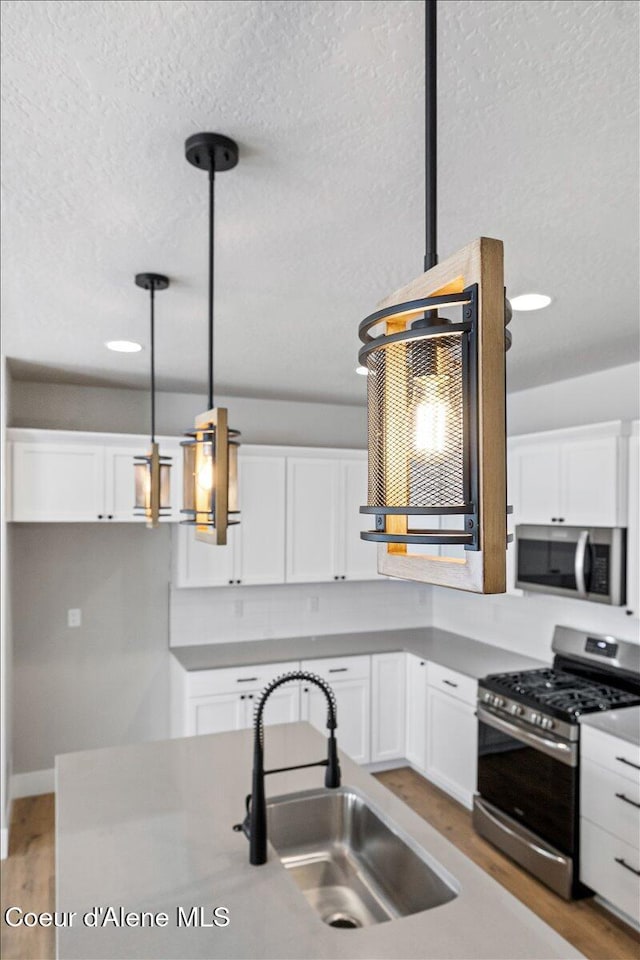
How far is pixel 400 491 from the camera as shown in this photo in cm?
68

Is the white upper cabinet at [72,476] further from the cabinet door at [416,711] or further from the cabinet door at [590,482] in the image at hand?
the cabinet door at [590,482]

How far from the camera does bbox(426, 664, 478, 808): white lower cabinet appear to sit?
3857 mm

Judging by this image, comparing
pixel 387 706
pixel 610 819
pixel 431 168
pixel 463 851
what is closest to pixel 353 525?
pixel 387 706

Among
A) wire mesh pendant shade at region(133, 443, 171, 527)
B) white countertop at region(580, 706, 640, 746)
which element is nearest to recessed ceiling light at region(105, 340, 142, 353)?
wire mesh pendant shade at region(133, 443, 171, 527)

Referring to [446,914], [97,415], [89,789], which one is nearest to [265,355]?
[97,415]

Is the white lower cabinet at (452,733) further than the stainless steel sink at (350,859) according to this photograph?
Yes

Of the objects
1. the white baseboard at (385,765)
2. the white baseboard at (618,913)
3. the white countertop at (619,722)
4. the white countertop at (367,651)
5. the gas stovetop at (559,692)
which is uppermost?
the gas stovetop at (559,692)

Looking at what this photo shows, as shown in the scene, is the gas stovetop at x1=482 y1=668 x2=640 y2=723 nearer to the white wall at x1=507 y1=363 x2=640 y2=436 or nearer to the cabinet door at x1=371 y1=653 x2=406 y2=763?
the cabinet door at x1=371 y1=653 x2=406 y2=763

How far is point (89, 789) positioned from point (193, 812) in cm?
42

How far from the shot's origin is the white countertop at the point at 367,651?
408 cm

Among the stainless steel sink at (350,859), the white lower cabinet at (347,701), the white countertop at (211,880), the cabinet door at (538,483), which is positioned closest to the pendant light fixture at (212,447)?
the white countertop at (211,880)

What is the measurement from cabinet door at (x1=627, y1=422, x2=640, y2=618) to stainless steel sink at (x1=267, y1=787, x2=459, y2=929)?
5.30ft

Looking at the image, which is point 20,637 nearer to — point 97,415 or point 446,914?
point 97,415

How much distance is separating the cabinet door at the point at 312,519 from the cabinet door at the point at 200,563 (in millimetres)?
413
